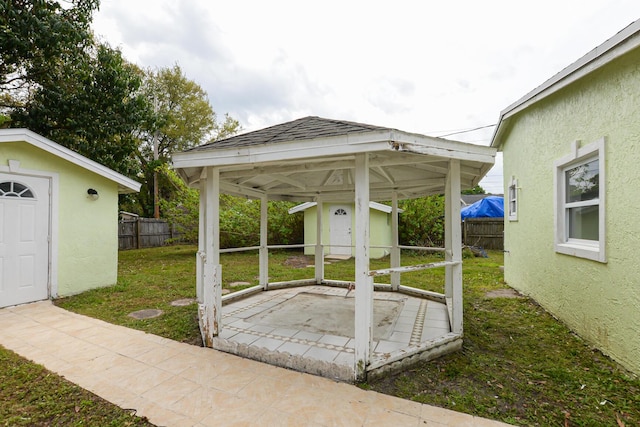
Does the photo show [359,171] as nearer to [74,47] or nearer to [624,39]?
[624,39]

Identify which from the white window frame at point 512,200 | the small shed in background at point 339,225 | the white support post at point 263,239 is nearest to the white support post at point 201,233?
the white support post at point 263,239

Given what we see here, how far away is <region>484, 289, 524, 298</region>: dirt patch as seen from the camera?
19.1ft

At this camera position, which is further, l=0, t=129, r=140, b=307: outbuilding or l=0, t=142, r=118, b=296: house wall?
l=0, t=142, r=118, b=296: house wall

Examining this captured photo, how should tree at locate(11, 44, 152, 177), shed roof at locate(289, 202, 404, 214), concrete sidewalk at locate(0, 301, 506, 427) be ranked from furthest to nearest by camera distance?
shed roof at locate(289, 202, 404, 214)
tree at locate(11, 44, 152, 177)
concrete sidewalk at locate(0, 301, 506, 427)

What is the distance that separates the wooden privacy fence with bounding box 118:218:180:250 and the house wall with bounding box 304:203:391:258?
20.2ft

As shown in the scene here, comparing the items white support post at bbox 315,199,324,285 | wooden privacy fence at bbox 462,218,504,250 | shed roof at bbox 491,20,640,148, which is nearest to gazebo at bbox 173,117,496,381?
shed roof at bbox 491,20,640,148

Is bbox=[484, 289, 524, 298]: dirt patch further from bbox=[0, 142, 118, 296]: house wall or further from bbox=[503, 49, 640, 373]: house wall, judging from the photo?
bbox=[0, 142, 118, 296]: house wall

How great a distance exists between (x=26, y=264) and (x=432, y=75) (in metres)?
12.6

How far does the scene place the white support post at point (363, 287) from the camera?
2645 mm

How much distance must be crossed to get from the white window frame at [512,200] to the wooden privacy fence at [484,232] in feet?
24.5

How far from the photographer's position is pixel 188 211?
12.7 metres

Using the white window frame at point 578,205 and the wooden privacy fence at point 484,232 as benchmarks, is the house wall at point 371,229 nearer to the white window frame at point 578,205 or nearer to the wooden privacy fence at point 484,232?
the wooden privacy fence at point 484,232

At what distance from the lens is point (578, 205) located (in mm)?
3963

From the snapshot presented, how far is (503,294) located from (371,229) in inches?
252
